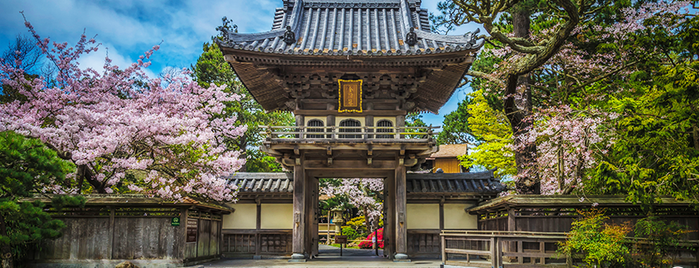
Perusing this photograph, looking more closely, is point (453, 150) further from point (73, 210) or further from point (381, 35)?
point (73, 210)

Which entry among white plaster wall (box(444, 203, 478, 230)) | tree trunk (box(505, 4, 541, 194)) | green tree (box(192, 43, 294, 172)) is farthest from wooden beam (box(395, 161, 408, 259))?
green tree (box(192, 43, 294, 172))

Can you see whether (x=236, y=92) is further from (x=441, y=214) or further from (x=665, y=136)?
(x=665, y=136)

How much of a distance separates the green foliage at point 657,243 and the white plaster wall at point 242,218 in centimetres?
1175

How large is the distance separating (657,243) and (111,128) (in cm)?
1322

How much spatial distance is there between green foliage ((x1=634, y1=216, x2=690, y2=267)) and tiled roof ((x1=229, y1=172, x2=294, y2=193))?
10.5 m

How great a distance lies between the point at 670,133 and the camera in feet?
30.9

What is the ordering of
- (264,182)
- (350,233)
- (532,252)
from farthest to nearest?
1. (350,233)
2. (264,182)
3. (532,252)

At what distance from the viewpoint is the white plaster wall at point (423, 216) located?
52.7 ft

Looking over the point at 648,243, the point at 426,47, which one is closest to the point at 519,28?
the point at 426,47

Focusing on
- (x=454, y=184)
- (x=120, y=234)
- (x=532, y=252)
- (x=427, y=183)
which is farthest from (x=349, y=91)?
(x=120, y=234)

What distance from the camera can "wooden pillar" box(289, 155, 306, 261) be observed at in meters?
13.9

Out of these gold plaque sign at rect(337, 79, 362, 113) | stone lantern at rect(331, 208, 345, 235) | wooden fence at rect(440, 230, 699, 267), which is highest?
gold plaque sign at rect(337, 79, 362, 113)

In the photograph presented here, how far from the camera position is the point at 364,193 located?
28250 millimetres

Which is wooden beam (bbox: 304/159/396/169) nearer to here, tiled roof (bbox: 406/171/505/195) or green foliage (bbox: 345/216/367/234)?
tiled roof (bbox: 406/171/505/195)
